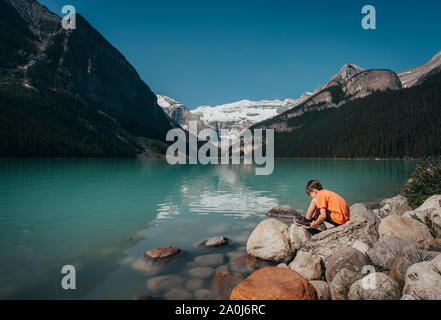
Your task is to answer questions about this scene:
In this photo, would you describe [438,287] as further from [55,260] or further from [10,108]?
[10,108]

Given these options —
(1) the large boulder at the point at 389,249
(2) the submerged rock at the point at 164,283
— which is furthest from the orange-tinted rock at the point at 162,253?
(1) the large boulder at the point at 389,249

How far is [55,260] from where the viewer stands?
10.9 meters

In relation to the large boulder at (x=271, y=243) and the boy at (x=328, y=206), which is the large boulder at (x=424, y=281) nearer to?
the boy at (x=328, y=206)

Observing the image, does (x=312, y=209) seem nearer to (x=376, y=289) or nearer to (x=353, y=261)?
(x=353, y=261)

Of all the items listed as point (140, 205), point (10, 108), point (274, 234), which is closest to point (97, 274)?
point (274, 234)

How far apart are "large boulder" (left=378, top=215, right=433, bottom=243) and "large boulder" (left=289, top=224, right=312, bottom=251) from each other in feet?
9.45

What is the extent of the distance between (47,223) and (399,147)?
590ft

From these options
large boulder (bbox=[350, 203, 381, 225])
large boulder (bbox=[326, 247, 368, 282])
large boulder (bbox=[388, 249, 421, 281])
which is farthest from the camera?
large boulder (bbox=[350, 203, 381, 225])

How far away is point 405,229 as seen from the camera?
984cm

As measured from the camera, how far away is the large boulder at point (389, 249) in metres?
7.86

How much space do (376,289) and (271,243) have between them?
5223 millimetres

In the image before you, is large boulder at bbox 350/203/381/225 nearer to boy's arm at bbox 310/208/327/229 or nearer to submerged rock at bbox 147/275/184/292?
boy's arm at bbox 310/208/327/229

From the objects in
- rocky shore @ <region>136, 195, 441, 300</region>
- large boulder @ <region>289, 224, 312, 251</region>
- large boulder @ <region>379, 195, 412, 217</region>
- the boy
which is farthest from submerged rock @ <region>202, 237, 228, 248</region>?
large boulder @ <region>379, 195, 412, 217</region>

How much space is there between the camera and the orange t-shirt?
10688 mm
